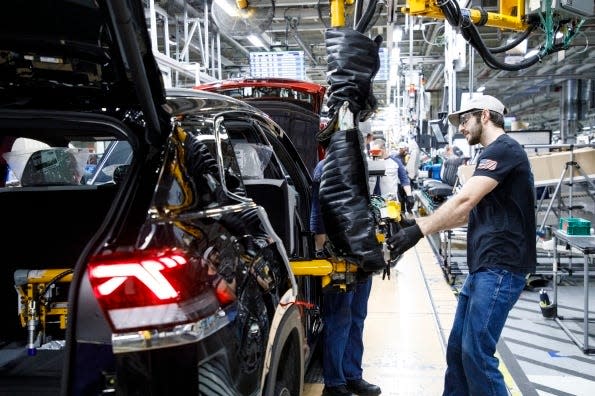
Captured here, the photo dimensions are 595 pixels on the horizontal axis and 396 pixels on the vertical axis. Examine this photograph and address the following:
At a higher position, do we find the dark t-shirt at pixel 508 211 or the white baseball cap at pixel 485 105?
the white baseball cap at pixel 485 105

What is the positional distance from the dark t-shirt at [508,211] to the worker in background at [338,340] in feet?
2.47

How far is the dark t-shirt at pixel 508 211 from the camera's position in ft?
8.69

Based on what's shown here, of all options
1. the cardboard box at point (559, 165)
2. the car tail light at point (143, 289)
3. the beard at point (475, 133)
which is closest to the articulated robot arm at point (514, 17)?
the cardboard box at point (559, 165)

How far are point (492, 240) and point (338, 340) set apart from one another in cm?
111

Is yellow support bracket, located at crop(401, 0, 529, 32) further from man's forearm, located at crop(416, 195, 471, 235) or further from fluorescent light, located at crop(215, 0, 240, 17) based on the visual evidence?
man's forearm, located at crop(416, 195, 471, 235)

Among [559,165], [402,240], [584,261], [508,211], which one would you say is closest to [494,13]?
[559,165]

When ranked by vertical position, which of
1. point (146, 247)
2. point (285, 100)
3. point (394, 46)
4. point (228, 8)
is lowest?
point (146, 247)

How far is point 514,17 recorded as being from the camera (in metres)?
5.57

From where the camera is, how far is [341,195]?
8.45ft

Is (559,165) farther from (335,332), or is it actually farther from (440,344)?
(335,332)

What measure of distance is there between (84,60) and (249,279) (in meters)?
0.81

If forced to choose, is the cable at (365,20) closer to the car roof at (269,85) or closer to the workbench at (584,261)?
the workbench at (584,261)

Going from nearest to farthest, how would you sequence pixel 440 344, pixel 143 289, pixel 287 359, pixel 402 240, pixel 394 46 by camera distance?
pixel 143 289 → pixel 287 359 → pixel 402 240 → pixel 440 344 → pixel 394 46

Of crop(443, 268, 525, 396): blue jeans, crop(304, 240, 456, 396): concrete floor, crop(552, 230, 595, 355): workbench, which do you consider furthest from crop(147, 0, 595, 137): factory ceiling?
crop(304, 240, 456, 396): concrete floor
